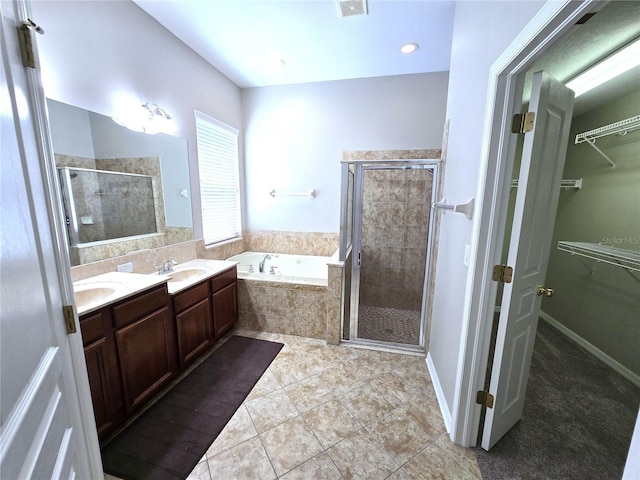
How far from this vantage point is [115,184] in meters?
2.05

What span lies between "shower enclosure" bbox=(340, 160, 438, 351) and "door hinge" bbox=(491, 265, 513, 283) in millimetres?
1151

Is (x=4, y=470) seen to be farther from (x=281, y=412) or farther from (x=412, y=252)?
(x=412, y=252)

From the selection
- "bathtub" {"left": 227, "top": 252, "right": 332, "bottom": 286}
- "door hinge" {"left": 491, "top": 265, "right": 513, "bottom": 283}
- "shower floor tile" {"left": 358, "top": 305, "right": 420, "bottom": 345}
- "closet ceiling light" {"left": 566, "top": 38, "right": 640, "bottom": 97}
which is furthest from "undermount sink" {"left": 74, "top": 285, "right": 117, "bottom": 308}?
"closet ceiling light" {"left": 566, "top": 38, "right": 640, "bottom": 97}

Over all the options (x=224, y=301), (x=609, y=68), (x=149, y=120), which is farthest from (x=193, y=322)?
(x=609, y=68)

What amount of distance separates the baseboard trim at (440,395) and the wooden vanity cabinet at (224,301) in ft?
6.75

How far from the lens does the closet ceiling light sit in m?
1.61

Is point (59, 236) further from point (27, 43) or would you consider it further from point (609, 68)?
point (609, 68)

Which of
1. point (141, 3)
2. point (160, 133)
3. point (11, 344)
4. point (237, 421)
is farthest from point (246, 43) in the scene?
point (237, 421)

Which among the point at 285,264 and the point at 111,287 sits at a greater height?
the point at 111,287

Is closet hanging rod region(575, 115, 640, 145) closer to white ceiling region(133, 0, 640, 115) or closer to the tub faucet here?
white ceiling region(133, 0, 640, 115)

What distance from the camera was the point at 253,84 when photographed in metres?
3.42

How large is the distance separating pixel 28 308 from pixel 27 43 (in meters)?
0.74

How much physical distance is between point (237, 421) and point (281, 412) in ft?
0.99

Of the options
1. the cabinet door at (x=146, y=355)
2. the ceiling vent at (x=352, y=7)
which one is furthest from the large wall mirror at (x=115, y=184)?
the ceiling vent at (x=352, y=7)
